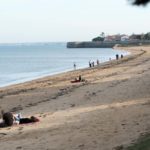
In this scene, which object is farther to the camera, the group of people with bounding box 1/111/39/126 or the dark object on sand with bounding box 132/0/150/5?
the group of people with bounding box 1/111/39/126

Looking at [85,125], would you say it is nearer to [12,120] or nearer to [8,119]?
[12,120]

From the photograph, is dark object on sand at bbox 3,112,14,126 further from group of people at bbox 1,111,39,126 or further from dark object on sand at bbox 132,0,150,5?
dark object on sand at bbox 132,0,150,5

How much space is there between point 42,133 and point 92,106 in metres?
5.45

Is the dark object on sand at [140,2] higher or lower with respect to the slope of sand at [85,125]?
higher

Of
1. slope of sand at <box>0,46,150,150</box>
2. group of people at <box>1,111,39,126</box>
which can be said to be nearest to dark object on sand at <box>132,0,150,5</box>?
slope of sand at <box>0,46,150,150</box>

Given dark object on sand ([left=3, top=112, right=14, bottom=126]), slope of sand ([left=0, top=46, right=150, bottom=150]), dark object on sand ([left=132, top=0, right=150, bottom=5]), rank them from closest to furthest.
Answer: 1. dark object on sand ([left=132, top=0, right=150, bottom=5])
2. slope of sand ([left=0, top=46, right=150, bottom=150])
3. dark object on sand ([left=3, top=112, right=14, bottom=126])

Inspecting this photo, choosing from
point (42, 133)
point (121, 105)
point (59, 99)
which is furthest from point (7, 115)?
point (59, 99)

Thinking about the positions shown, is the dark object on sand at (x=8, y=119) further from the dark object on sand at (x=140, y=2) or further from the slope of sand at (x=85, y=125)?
the dark object on sand at (x=140, y=2)

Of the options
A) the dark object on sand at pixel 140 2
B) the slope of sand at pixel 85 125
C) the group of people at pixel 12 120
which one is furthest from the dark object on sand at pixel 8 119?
the dark object on sand at pixel 140 2

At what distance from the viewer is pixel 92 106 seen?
1862 centimetres

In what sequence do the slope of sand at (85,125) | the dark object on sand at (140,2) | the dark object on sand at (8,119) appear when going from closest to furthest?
1. the dark object on sand at (140,2)
2. the slope of sand at (85,125)
3. the dark object on sand at (8,119)

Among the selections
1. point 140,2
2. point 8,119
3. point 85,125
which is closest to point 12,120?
point 8,119

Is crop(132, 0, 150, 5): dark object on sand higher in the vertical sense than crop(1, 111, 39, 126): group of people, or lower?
higher

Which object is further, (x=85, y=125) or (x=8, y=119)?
(x=8, y=119)
